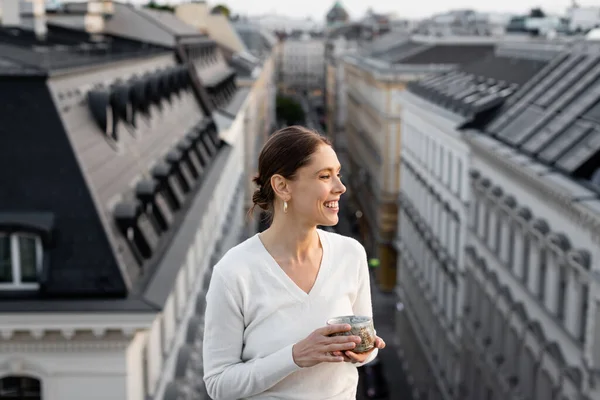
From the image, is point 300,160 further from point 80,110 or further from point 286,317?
point 80,110

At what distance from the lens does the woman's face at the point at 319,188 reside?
569 centimetres

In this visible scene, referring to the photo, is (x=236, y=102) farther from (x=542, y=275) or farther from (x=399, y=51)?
(x=542, y=275)

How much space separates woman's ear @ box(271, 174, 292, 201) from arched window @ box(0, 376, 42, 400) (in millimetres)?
12191

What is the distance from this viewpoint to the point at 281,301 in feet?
18.5

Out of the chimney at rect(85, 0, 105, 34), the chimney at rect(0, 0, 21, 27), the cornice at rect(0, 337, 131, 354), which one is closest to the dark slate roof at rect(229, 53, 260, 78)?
the chimney at rect(85, 0, 105, 34)

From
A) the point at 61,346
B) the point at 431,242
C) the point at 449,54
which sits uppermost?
the point at 449,54

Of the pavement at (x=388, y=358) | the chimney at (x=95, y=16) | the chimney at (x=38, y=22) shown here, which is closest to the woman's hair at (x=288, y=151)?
the chimney at (x=38, y=22)

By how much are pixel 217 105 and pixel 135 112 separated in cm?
2867

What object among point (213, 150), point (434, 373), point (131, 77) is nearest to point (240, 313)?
point (131, 77)

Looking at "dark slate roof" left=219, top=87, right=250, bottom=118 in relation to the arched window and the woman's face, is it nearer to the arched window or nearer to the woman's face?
the arched window

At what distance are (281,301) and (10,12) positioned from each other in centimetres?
3252

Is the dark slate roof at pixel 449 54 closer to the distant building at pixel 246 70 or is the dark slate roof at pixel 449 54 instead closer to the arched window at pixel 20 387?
the distant building at pixel 246 70

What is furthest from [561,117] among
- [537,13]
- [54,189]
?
[537,13]

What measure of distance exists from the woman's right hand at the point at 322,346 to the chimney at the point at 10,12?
32293 mm
